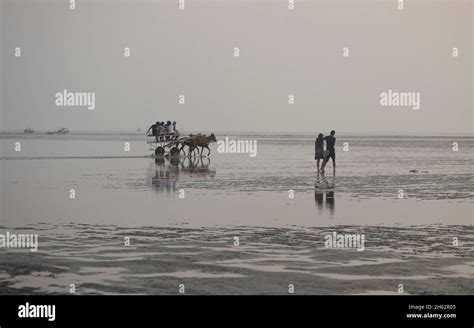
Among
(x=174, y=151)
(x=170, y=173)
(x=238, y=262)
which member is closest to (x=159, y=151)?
(x=174, y=151)

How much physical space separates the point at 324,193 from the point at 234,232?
590 cm

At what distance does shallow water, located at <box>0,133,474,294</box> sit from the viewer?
8938 millimetres

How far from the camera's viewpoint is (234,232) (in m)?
12.1

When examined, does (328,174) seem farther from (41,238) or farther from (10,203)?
(41,238)

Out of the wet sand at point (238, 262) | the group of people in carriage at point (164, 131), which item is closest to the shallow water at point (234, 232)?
the wet sand at point (238, 262)

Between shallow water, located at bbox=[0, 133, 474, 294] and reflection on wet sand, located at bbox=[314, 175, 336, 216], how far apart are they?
1.3 inches

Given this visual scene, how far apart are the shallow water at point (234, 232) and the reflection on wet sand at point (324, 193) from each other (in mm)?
34

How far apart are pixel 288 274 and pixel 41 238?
190 inches

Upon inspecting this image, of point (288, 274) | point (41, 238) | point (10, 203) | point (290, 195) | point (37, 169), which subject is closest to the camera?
point (288, 274)

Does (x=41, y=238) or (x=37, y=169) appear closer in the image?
(x=41, y=238)

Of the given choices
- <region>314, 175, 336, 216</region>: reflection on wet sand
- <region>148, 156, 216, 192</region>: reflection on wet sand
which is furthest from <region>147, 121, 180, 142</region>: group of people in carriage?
<region>314, 175, 336, 216</region>: reflection on wet sand

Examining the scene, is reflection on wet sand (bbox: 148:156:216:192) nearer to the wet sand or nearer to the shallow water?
the shallow water
